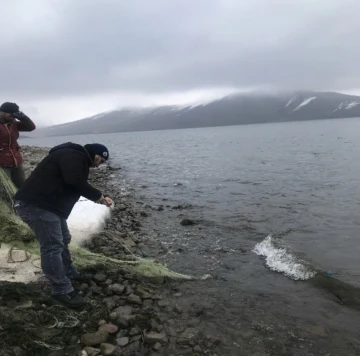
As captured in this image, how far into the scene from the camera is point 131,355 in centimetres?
453

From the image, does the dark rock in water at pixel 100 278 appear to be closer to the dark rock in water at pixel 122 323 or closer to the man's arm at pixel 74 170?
the dark rock in water at pixel 122 323

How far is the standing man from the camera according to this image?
7461 millimetres

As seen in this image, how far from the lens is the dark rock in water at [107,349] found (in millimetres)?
4435

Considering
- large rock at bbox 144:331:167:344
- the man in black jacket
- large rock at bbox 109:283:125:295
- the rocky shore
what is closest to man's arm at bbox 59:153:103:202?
the man in black jacket

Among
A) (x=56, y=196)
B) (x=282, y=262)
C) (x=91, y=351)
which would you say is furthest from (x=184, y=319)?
(x=282, y=262)

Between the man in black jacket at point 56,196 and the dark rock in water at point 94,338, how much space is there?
70cm

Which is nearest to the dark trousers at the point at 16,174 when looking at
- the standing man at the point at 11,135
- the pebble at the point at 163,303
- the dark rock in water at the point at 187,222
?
the standing man at the point at 11,135

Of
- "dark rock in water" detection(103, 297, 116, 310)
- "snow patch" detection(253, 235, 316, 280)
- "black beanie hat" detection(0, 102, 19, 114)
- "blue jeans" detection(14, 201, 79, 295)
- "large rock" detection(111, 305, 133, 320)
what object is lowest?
"snow patch" detection(253, 235, 316, 280)

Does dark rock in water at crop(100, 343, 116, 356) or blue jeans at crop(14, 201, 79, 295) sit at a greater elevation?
blue jeans at crop(14, 201, 79, 295)

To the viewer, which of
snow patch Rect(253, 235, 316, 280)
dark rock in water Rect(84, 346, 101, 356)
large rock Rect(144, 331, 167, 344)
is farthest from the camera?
snow patch Rect(253, 235, 316, 280)

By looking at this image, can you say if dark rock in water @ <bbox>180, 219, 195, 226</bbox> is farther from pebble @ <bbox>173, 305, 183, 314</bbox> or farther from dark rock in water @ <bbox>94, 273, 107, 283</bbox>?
pebble @ <bbox>173, 305, 183, 314</bbox>

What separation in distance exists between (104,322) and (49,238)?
1520 mm

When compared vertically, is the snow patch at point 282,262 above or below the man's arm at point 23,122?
below

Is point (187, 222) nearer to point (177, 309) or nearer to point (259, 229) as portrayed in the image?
point (259, 229)
